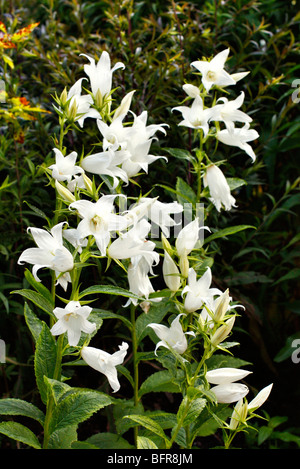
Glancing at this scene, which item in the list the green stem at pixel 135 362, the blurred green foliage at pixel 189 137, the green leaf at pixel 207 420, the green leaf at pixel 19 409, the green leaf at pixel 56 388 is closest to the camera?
the green leaf at pixel 56 388

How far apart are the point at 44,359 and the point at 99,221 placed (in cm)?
35

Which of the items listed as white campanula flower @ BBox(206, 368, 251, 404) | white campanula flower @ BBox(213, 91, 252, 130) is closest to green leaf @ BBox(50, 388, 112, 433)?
white campanula flower @ BBox(206, 368, 251, 404)

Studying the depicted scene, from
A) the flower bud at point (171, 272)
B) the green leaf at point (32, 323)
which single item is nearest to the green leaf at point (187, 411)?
the flower bud at point (171, 272)

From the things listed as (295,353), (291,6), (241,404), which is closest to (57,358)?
(241,404)

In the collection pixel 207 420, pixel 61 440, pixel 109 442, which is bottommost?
pixel 109 442

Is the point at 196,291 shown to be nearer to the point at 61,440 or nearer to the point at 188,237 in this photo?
the point at 188,237

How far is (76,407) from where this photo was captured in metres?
1.12

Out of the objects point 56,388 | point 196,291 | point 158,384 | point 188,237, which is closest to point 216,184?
point 188,237

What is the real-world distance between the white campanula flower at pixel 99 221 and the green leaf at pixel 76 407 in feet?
1.06

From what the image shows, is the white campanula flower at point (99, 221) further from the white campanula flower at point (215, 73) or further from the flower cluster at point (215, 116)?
the white campanula flower at point (215, 73)

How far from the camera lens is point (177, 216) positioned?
1581mm

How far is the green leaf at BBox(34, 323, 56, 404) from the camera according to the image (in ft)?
3.82

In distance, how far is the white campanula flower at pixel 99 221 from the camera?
3.49 feet
